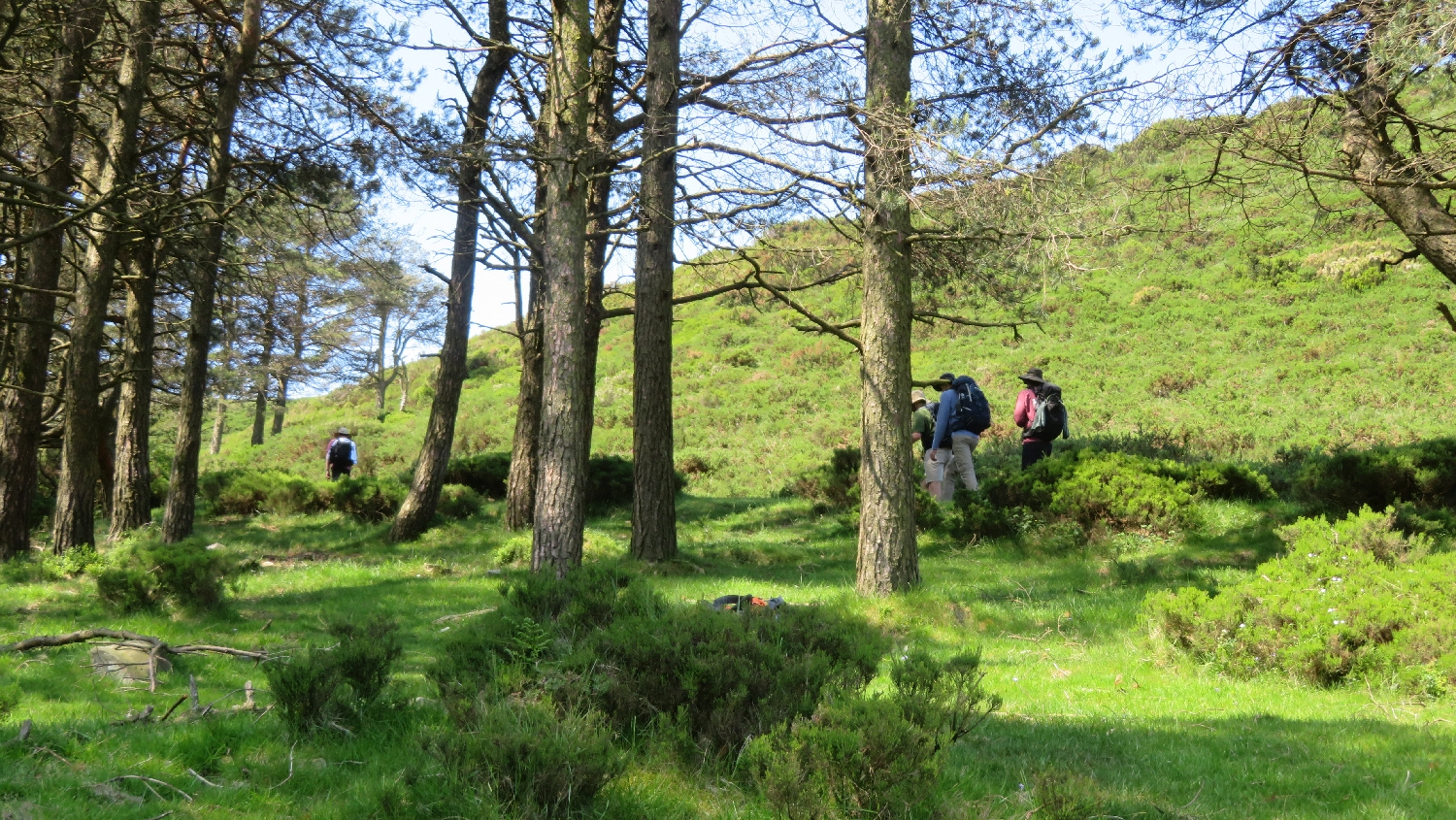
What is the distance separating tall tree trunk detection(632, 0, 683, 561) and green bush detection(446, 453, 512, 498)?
290 inches

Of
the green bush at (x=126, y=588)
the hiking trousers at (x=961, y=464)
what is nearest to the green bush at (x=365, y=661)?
the green bush at (x=126, y=588)

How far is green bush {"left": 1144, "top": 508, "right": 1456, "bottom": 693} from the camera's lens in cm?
566

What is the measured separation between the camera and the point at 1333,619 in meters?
5.97

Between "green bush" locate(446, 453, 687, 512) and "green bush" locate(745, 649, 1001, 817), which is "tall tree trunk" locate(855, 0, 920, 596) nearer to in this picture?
"green bush" locate(745, 649, 1001, 817)

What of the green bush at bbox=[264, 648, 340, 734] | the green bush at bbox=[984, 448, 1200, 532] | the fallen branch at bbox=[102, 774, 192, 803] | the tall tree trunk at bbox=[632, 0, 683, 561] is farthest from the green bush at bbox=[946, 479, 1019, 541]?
the fallen branch at bbox=[102, 774, 192, 803]

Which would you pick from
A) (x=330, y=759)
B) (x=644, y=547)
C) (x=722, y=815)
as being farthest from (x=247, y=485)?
(x=722, y=815)

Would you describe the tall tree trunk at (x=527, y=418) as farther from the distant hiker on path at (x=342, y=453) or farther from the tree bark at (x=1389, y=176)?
the tree bark at (x=1389, y=176)

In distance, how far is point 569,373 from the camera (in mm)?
7641

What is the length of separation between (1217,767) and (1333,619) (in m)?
2.27

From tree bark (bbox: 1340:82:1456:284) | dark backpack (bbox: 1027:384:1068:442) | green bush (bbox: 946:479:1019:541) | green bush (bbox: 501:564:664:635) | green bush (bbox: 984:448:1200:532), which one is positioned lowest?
green bush (bbox: 501:564:664:635)

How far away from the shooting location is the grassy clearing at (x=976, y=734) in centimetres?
359

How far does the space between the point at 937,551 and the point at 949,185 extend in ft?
15.8

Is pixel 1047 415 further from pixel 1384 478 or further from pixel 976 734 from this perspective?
pixel 976 734

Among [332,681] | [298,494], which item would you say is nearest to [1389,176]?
[332,681]
